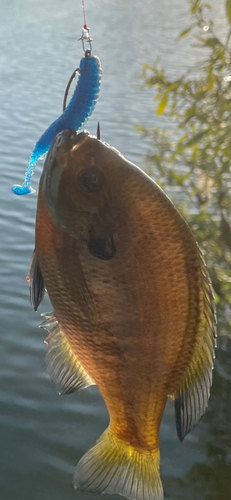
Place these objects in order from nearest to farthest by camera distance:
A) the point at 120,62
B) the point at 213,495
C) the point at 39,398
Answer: the point at 213,495
the point at 39,398
the point at 120,62

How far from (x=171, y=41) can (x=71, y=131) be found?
2031 centimetres

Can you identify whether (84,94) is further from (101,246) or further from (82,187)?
(101,246)

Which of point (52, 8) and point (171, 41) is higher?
point (52, 8)

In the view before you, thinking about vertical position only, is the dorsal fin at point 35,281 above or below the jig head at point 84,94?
below

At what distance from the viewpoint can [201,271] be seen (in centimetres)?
138

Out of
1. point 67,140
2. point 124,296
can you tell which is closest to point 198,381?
point 124,296

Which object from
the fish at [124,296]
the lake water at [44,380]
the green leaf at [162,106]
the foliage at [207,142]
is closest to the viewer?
the fish at [124,296]

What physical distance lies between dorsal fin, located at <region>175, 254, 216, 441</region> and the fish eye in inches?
17.8

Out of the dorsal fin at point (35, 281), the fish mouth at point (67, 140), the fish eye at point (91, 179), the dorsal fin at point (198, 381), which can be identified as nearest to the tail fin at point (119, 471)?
the dorsal fin at point (198, 381)

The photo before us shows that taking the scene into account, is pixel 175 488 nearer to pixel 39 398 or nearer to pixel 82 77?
pixel 39 398

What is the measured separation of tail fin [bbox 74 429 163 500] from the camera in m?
1.58

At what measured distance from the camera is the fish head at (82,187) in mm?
1424

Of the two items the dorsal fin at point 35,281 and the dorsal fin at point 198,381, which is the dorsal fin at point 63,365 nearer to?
the dorsal fin at point 35,281

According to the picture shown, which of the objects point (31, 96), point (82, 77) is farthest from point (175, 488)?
point (31, 96)
